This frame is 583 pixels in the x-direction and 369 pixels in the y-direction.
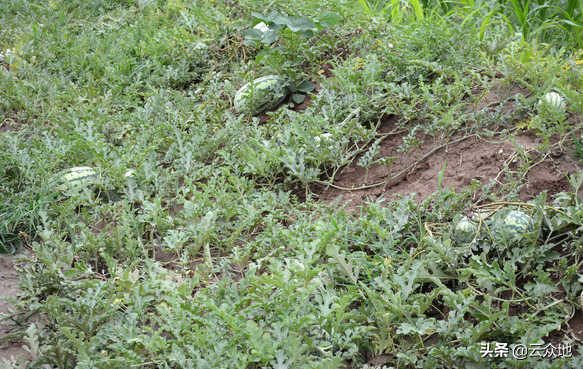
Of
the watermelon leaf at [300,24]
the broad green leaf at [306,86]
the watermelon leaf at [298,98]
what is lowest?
the watermelon leaf at [298,98]

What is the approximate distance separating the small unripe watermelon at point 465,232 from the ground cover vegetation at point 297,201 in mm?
13

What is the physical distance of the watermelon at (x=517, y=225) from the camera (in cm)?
240

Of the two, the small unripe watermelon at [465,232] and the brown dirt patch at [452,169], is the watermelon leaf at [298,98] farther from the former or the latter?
the small unripe watermelon at [465,232]

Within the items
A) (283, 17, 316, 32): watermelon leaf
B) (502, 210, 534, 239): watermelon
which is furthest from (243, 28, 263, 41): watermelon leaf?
(502, 210, 534, 239): watermelon

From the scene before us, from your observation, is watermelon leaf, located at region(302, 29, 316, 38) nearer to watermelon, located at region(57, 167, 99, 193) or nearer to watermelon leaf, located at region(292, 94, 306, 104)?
watermelon leaf, located at region(292, 94, 306, 104)

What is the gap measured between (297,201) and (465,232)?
3.69ft

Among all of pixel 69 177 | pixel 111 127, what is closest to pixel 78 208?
pixel 69 177

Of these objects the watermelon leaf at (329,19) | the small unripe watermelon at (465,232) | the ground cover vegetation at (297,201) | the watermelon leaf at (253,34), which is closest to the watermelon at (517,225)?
the ground cover vegetation at (297,201)

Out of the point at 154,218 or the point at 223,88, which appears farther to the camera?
the point at 223,88

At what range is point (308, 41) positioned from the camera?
14.6ft

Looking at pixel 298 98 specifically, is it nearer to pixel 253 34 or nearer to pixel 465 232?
pixel 253 34

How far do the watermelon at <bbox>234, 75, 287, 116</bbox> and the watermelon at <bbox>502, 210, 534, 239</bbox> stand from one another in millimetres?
2223

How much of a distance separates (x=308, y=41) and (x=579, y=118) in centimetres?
225

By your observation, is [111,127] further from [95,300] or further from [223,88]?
[95,300]
